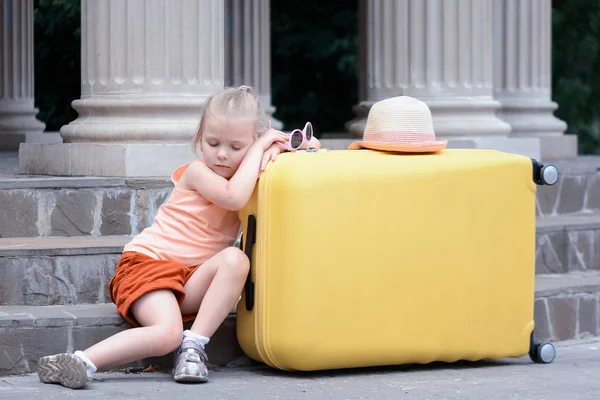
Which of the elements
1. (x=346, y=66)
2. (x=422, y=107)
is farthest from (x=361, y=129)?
(x=346, y=66)

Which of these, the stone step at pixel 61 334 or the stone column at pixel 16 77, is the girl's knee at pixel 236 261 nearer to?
the stone step at pixel 61 334

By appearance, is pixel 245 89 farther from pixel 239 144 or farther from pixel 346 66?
pixel 346 66

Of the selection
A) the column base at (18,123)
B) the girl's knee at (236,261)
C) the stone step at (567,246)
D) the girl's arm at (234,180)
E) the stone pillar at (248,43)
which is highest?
the stone pillar at (248,43)

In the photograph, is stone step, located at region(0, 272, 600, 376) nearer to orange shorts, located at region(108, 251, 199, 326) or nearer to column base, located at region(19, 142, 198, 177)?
orange shorts, located at region(108, 251, 199, 326)

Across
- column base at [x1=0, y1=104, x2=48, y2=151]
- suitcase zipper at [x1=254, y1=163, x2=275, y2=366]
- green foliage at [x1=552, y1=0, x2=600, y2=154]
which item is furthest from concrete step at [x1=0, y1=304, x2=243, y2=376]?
green foliage at [x1=552, y1=0, x2=600, y2=154]

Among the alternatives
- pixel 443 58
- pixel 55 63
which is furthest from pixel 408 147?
pixel 55 63

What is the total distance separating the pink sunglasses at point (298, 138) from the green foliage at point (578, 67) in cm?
1411

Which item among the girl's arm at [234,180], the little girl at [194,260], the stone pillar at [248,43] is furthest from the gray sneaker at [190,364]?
the stone pillar at [248,43]

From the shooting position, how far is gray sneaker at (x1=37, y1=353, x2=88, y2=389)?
4.00 metres

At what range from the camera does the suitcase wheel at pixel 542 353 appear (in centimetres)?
478

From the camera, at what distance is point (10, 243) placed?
4977mm

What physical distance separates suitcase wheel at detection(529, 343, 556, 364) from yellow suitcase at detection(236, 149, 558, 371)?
167 mm

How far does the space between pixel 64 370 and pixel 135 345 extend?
0.26 metres

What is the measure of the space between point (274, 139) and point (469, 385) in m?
1.13
